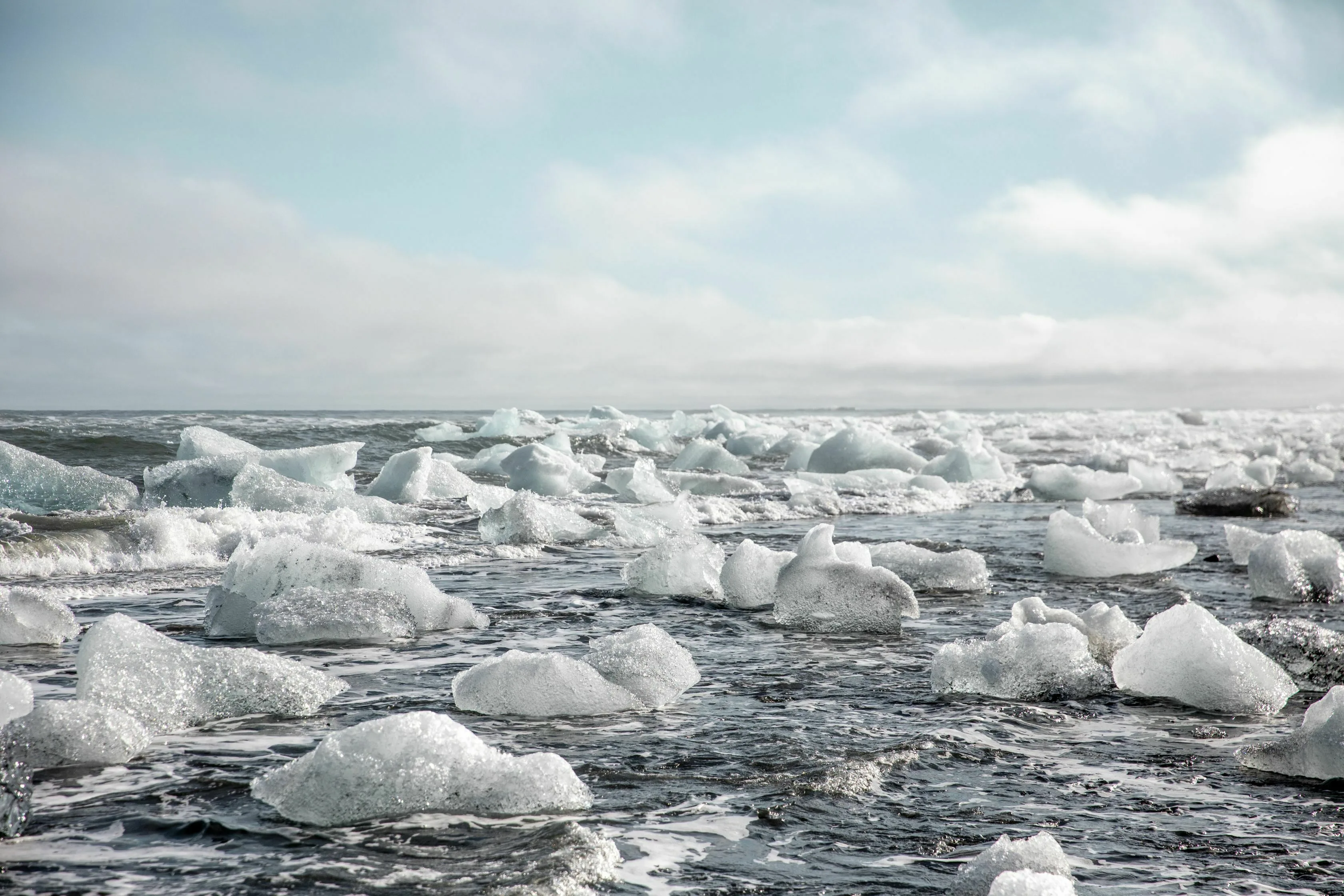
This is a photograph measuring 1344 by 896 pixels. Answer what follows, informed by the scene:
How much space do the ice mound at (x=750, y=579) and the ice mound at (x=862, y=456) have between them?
818 centimetres

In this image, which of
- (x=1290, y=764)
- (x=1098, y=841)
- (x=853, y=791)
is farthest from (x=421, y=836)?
(x=1290, y=764)

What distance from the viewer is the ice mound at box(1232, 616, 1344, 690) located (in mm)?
3152

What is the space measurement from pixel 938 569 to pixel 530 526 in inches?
104

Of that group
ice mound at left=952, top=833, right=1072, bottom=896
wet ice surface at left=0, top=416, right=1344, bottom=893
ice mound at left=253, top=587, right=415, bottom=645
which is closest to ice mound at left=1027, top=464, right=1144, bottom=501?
wet ice surface at left=0, top=416, right=1344, bottom=893

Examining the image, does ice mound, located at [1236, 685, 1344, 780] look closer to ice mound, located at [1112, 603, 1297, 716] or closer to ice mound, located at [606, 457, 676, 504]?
ice mound, located at [1112, 603, 1297, 716]

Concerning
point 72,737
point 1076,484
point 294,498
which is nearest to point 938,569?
point 72,737

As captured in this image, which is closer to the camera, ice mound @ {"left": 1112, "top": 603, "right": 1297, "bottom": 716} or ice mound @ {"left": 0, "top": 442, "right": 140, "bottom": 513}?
ice mound @ {"left": 1112, "top": 603, "right": 1297, "bottom": 716}

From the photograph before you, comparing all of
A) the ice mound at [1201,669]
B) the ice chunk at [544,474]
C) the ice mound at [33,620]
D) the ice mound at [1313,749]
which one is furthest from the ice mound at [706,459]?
the ice mound at [1313,749]

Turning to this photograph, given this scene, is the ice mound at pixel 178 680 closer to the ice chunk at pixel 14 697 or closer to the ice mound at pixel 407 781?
the ice chunk at pixel 14 697

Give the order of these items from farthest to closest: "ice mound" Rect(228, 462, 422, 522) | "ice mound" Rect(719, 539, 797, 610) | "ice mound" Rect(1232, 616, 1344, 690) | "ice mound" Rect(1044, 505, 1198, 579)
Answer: "ice mound" Rect(228, 462, 422, 522) < "ice mound" Rect(1044, 505, 1198, 579) < "ice mound" Rect(719, 539, 797, 610) < "ice mound" Rect(1232, 616, 1344, 690)

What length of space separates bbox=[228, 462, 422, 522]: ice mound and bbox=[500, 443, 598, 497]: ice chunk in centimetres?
216

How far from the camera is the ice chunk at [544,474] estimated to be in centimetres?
954

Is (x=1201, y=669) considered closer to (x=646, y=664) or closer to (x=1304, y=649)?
(x=1304, y=649)

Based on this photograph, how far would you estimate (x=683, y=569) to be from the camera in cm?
461
